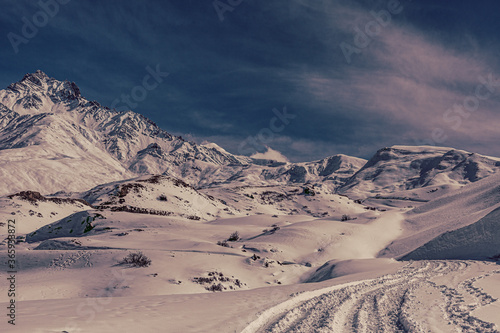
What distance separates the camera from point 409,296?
1048 cm

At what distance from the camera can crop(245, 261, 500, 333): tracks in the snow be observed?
25.0 ft

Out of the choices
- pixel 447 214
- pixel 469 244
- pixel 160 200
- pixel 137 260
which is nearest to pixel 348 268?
pixel 469 244

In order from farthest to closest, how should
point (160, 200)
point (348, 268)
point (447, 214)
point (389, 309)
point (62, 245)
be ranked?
point (160, 200) < point (447, 214) < point (62, 245) < point (348, 268) < point (389, 309)

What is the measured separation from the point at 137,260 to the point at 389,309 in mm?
17162

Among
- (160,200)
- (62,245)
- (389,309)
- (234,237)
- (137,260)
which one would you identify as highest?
(160,200)

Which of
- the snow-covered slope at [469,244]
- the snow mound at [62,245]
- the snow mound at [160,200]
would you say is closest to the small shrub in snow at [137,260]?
the snow mound at [62,245]

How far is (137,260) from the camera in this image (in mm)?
21141

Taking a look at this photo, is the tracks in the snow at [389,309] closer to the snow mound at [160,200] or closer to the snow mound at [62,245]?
the snow mound at [62,245]

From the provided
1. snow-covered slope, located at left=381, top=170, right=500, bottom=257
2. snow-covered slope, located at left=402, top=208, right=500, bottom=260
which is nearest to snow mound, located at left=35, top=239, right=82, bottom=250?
snow-covered slope, located at left=402, top=208, right=500, bottom=260

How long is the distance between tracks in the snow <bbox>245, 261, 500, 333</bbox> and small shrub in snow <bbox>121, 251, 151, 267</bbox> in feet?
44.5

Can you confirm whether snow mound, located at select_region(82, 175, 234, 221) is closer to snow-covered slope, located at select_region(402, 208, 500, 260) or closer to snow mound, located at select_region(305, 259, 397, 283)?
snow mound, located at select_region(305, 259, 397, 283)

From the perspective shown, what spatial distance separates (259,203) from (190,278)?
219ft

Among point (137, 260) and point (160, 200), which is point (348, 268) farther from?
point (160, 200)

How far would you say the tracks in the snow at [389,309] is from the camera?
7609 mm
